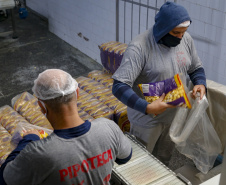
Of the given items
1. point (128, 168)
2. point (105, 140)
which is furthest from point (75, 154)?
point (128, 168)

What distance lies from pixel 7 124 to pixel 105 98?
114 centimetres

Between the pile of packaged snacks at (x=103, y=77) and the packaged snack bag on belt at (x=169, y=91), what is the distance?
61.9 inches

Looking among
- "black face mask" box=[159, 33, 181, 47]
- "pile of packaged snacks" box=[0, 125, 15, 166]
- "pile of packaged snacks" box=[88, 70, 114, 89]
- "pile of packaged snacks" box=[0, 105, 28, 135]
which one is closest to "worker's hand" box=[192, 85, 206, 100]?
"black face mask" box=[159, 33, 181, 47]

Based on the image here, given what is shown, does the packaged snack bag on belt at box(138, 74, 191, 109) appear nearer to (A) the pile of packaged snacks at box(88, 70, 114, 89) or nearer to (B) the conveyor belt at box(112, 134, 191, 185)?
(B) the conveyor belt at box(112, 134, 191, 185)

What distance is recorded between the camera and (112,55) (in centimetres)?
433

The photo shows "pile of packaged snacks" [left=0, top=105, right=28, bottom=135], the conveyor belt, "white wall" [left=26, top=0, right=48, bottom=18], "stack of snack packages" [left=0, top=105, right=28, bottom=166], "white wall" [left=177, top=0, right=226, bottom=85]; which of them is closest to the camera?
the conveyor belt

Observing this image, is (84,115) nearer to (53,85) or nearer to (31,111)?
(31,111)

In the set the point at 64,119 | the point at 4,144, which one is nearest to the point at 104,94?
the point at 4,144

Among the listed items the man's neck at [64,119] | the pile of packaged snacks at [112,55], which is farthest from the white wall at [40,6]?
the man's neck at [64,119]

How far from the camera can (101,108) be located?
12.1ft

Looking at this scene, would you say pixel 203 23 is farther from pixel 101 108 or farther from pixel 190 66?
pixel 101 108

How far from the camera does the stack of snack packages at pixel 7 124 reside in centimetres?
311

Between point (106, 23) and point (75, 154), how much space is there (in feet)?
14.8

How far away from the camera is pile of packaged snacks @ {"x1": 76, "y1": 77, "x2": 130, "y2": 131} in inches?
141
